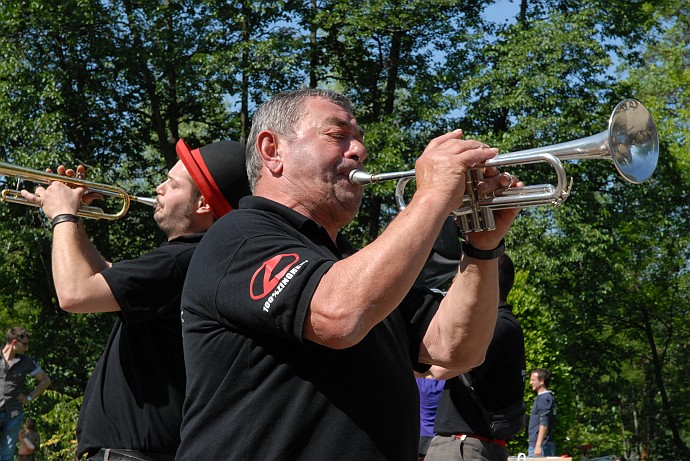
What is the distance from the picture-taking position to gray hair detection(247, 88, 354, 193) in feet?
9.00

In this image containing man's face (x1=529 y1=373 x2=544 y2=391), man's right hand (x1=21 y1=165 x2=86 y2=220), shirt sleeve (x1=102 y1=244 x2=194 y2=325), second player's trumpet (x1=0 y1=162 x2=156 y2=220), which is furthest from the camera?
man's face (x1=529 y1=373 x2=544 y2=391)

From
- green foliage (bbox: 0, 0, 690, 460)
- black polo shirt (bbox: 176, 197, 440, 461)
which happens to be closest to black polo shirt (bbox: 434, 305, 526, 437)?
black polo shirt (bbox: 176, 197, 440, 461)

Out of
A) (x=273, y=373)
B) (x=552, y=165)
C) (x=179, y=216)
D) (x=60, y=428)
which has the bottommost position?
(x=273, y=373)

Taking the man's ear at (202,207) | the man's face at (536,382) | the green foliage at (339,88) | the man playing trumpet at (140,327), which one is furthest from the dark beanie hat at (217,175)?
the green foliage at (339,88)

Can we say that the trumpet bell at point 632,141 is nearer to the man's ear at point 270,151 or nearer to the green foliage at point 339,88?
the man's ear at point 270,151

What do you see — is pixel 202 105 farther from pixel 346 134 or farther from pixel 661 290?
pixel 346 134

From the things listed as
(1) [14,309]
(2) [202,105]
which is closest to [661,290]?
(2) [202,105]

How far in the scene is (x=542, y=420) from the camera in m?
12.8

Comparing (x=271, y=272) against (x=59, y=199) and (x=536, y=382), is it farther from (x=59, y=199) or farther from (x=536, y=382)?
(x=536, y=382)

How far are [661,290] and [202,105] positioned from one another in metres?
15.1

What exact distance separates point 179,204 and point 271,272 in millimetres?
1922

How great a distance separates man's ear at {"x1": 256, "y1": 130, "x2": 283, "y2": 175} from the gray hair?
16 mm

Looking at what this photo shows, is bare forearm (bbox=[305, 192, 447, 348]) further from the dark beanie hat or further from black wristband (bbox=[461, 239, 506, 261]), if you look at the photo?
the dark beanie hat

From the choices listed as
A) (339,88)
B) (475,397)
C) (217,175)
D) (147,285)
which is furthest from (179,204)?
(339,88)
